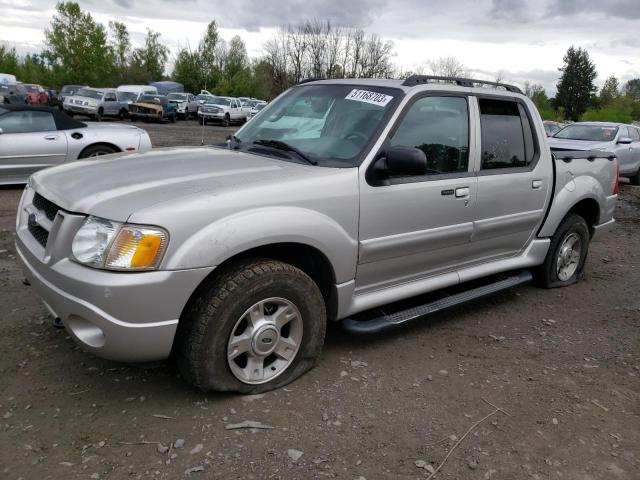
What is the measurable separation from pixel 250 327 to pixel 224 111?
32.0m

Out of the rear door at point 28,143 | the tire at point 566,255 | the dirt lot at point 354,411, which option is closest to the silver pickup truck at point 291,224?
the dirt lot at point 354,411

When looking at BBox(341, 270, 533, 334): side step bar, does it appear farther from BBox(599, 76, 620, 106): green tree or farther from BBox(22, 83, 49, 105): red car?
BBox(599, 76, 620, 106): green tree

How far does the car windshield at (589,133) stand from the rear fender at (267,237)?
12282 mm


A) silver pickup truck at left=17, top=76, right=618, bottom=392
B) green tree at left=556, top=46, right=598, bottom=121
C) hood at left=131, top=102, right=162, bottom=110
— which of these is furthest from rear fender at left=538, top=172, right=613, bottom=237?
green tree at left=556, top=46, right=598, bottom=121

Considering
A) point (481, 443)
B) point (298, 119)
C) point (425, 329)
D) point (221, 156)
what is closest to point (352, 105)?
point (298, 119)

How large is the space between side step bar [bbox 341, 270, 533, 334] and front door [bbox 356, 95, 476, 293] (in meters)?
0.21

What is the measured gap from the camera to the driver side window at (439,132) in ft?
11.9

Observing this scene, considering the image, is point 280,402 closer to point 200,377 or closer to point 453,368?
point 200,377

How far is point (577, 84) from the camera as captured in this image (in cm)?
7219

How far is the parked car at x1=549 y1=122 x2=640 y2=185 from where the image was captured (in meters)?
13.2

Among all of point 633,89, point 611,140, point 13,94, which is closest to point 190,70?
point 13,94

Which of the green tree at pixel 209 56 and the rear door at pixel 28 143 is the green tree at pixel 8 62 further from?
the rear door at pixel 28 143

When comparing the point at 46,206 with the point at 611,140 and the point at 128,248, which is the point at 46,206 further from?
the point at 611,140

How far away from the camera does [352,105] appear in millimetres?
3729
